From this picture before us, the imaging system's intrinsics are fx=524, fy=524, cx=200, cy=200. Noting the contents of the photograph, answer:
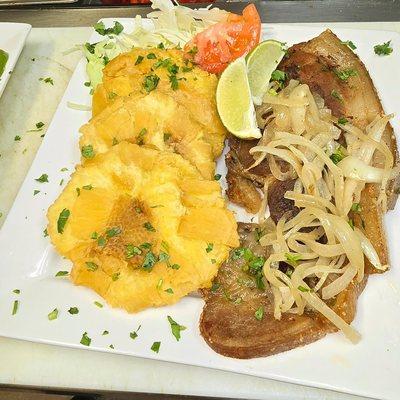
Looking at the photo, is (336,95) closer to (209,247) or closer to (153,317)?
(209,247)

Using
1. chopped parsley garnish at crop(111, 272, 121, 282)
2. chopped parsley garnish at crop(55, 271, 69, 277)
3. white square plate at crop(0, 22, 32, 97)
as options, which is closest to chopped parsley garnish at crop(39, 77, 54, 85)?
white square plate at crop(0, 22, 32, 97)

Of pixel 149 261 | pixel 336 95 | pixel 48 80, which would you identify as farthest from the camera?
pixel 48 80

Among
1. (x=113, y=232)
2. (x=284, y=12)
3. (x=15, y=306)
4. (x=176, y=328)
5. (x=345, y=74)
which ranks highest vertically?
(x=345, y=74)

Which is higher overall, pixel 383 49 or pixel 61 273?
pixel 383 49

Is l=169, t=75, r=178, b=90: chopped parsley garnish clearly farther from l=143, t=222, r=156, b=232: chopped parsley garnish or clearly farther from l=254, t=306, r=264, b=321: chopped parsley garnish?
l=254, t=306, r=264, b=321: chopped parsley garnish

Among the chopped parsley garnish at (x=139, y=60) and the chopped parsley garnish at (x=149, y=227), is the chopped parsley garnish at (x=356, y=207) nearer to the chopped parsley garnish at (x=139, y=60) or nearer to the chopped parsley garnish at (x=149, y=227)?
the chopped parsley garnish at (x=149, y=227)

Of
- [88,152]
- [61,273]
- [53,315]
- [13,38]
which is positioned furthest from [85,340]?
[13,38]

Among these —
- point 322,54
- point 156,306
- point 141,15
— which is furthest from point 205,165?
point 141,15
